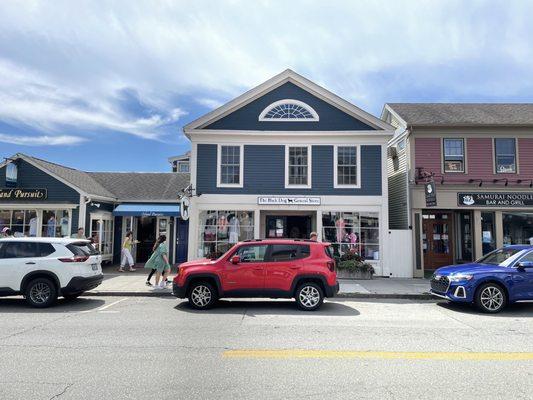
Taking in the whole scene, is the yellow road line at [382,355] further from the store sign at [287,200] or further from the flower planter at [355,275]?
the store sign at [287,200]

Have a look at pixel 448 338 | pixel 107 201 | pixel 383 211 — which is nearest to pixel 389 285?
pixel 383 211

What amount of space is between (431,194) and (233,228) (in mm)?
7854

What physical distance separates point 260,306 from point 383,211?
7.86 m

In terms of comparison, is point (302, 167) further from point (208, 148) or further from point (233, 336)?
point (233, 336)

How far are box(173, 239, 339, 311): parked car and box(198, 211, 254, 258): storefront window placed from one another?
21.3 feet

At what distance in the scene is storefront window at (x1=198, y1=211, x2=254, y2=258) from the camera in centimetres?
1587

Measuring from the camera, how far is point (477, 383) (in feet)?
15.5

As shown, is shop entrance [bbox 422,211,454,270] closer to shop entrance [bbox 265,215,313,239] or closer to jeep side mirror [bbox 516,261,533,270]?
shop entrance [bbox 265,215,313,239]

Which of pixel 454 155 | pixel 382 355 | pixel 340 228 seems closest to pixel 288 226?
pixel 340 228

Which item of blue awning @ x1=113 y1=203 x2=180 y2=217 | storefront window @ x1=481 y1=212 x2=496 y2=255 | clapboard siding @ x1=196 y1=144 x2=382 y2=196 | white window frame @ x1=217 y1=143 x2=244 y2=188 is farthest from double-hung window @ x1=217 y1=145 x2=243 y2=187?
storefront window @ x1=481 y1=212 x2=496 y2=255

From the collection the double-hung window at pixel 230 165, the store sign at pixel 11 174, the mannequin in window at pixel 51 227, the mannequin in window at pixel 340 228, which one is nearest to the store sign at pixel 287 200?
the double-hung window at pixel 230 165

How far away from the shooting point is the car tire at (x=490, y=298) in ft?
30.4

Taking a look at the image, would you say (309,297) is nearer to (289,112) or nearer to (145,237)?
(289,112)

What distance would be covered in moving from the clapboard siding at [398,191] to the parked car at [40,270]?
12406 millimetres
